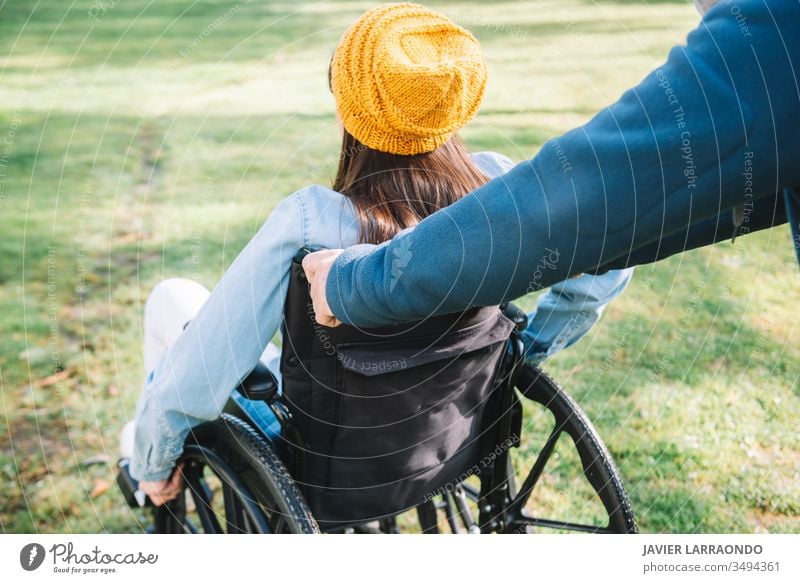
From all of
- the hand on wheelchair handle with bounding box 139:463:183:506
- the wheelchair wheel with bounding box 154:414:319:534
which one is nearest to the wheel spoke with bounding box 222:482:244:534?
the wheelchair wheel with bounding box 154:414:319:534

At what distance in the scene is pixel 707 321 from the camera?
3.20 metres

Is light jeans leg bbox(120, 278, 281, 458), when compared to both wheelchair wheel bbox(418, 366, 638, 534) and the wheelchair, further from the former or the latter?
wheelchair wheel bbox(418, 366, 638, 534)

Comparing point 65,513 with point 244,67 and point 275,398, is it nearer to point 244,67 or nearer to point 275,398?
point 275,398

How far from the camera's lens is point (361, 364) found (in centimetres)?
135

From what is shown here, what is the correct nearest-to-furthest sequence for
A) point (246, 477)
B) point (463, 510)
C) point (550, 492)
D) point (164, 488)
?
point (246, 477) < point (164, 488) < point (463, 510) < point (550, 492)

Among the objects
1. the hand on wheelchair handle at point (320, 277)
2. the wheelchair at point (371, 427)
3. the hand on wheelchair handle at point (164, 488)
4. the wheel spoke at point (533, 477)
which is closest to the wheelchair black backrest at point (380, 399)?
the wheelchair at point (371, 427)

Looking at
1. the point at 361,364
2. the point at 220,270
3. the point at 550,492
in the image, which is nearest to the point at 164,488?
the point at 361,364

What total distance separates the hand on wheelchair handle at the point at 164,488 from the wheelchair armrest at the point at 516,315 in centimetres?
74

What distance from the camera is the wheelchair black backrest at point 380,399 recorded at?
Result: 136 cm

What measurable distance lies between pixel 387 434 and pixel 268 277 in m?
0.37

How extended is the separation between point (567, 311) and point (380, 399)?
0.53 meters

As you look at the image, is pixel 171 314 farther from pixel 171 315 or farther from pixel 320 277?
pixel 320 277

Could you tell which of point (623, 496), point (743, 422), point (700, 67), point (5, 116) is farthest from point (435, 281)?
point (5, 116)

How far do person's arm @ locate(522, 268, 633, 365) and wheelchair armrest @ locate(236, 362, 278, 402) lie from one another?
59cm
